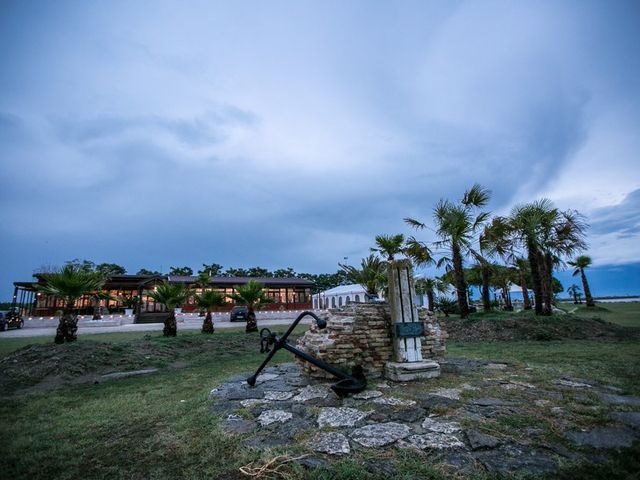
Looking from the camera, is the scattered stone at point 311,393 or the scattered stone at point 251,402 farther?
the scattered stone at point 311,393

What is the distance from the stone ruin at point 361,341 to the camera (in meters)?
5.09

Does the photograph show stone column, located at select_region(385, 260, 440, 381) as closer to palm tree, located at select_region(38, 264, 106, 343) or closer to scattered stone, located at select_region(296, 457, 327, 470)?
scattered stone, located at select_region(296, 457, 327, 470)

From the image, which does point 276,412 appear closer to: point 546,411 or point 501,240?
point 546,411

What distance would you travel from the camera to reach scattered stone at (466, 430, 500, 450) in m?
2.59

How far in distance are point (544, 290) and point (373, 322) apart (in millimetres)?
12390

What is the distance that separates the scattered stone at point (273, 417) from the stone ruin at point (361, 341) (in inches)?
58.0

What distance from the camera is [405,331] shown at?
5156 mm

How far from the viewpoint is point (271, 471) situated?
2301 mm

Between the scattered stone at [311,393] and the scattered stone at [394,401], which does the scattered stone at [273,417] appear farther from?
the scattered stone at [394,401]

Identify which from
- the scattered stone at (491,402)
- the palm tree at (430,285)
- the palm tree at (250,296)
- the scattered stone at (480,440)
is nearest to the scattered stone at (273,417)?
the scattered stone at (480,440)

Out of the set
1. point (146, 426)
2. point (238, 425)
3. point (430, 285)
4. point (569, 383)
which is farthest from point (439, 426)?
point (430, 285)

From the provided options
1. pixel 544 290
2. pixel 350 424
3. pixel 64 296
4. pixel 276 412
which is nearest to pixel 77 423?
pixel 276 412

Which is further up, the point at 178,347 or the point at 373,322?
the point at 373,322

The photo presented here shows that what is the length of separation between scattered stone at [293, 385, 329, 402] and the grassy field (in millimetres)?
1194
